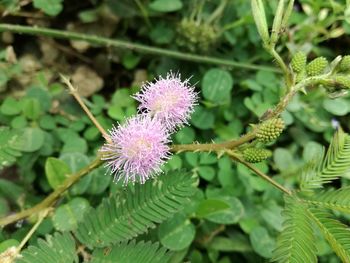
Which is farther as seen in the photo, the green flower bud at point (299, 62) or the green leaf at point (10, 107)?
the green leaf at point (10, 107)

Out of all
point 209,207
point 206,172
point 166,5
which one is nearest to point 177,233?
point 209,207

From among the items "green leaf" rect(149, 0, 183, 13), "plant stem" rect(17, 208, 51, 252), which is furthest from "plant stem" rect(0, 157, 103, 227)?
"green leaf" rect(149, 0, 183, 13)

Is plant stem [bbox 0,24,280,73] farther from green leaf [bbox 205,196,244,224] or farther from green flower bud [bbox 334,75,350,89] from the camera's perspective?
green flower bud [bbox 334,75,350,89]

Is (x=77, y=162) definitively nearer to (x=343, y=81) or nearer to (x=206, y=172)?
(x=206, y=172)

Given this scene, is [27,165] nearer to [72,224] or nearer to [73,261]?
[72,224]

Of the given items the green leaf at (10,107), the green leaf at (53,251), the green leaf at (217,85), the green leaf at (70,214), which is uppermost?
the green leaf at (217,85)

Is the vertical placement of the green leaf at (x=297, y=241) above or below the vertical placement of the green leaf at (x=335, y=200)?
below

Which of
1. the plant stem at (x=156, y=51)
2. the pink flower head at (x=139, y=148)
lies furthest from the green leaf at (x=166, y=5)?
the pink flower head at (x=139, y=148)

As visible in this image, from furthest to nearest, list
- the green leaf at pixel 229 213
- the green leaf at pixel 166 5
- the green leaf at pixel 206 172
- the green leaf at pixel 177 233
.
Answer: the green leaf at pixel 166 5
the green leaf at pixel 206 172
the green leaf at pixel 229 213
the green leaf at pixel 177 233

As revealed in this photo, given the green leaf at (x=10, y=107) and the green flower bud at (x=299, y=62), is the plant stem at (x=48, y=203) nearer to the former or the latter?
the green leaf at (x=10, y=107)
